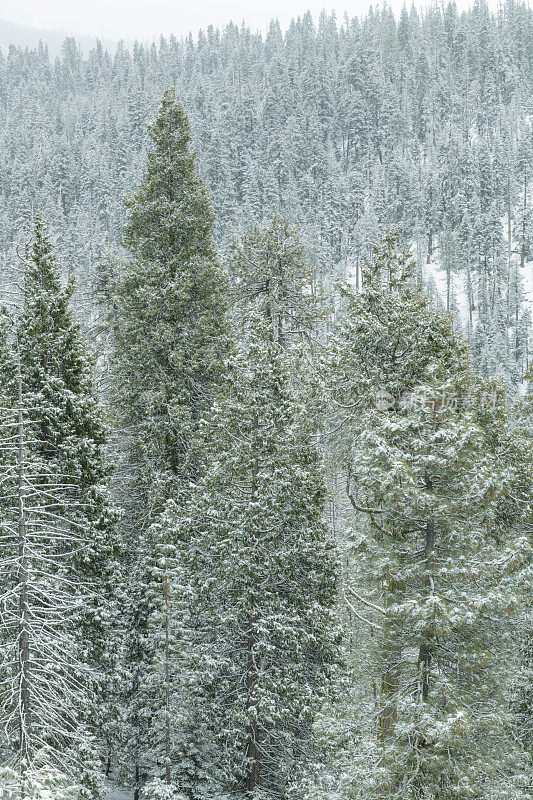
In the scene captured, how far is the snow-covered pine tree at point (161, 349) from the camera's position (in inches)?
568

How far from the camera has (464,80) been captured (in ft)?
392

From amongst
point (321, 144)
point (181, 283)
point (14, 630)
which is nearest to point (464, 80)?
point (321, 144)

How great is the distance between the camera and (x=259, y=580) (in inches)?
506

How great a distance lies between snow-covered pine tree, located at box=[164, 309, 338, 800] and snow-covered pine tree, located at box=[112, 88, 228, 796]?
1.48 metres

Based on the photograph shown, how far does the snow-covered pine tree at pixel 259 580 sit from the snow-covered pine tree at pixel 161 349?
148 cm

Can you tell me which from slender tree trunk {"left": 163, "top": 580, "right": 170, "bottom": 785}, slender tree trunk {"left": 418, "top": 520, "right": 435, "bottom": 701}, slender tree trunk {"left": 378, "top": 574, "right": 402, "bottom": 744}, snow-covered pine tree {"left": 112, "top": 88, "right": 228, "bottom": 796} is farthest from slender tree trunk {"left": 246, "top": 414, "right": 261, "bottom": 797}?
slender tree trunk {"left": 418, "top": 520, "right": 435, "bottom": 701}

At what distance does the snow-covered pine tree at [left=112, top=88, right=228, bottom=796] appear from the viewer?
14.4 metres

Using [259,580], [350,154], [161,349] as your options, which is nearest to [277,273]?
[161,349]

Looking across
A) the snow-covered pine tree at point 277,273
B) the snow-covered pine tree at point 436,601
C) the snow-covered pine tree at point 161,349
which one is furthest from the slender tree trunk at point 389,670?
the snow-covered pine tree at point 277,273

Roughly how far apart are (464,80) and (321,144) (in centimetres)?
4023

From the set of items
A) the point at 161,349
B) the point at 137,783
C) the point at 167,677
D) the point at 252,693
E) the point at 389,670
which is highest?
the point at 161,349

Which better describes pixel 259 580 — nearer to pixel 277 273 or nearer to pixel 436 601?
pixel 436 601

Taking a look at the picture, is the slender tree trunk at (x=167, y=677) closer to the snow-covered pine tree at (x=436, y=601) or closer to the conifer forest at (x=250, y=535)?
the conifer forest at (x=250, y=535)

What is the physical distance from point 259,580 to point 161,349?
631cm
